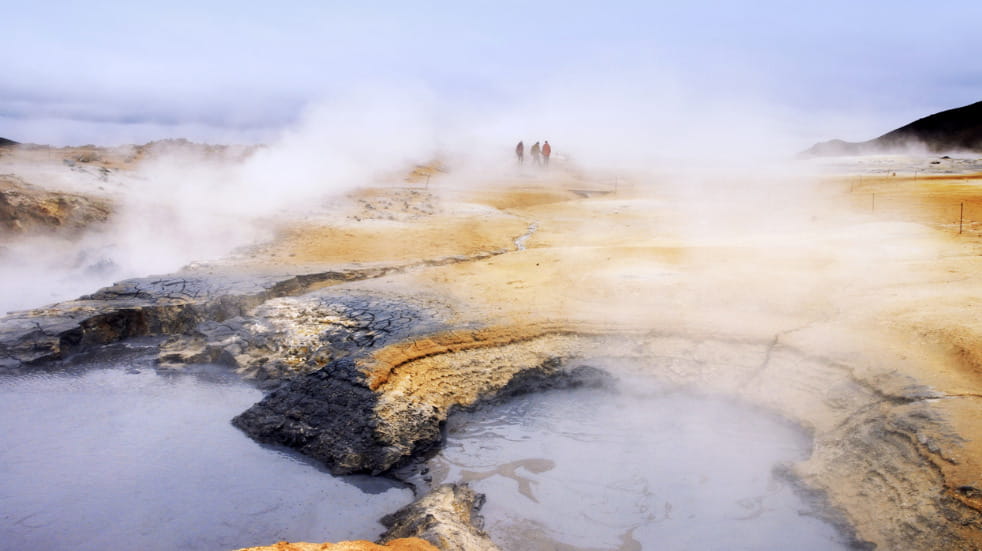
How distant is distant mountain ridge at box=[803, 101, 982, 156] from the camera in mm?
27297

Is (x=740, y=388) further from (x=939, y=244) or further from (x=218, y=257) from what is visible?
(x=218, y=257)

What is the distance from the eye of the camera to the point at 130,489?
3.46 metres

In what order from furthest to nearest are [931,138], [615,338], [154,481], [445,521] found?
1. [931,138]
2. [615,338]
3. [154,481]
4. [445,521]

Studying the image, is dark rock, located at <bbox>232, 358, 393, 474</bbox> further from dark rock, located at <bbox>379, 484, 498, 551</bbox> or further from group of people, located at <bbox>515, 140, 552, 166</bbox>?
group of people, located at <bbox>515, 140, 552, 166</bbox>

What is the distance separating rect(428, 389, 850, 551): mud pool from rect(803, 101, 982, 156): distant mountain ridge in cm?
2840

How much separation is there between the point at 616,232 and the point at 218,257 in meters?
5.53

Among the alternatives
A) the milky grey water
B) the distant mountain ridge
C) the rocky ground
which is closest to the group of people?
the rocky ground

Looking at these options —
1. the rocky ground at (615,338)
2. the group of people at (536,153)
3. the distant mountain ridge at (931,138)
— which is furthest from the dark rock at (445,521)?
the distant mountain ridge at (931,138)

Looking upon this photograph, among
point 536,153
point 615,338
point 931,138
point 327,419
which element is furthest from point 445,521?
point 931,138

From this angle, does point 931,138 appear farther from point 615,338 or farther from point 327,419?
point 327,419

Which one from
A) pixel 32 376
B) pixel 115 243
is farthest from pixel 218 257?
pixel 32 376

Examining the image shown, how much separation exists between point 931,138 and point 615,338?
1224 inches

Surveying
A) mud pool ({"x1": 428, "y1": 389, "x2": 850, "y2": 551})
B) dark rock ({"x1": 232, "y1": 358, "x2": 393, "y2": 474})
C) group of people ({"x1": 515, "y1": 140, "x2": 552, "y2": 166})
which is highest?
group of people ({"x1": 515, "y1": 140, "x2": 552, "y2": 166})

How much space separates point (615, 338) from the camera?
4.86m
